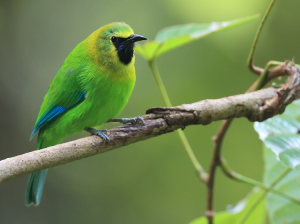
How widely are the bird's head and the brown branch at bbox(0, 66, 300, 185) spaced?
0.86m

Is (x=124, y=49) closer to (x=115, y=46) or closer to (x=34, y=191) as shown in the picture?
(x=115, y=46)

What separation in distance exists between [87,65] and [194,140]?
2656 mm

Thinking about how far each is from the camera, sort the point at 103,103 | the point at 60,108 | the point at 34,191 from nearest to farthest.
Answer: the point at 103,103, the point at 60,108, the point at 34,191

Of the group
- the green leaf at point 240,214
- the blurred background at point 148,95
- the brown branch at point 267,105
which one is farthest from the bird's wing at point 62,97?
the blurred background at point 148,95

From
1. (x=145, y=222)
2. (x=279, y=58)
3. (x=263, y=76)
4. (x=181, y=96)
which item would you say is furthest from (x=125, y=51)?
(x=145, y=222)

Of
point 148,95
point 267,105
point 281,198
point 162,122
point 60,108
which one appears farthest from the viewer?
point 148,95

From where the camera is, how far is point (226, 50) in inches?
181

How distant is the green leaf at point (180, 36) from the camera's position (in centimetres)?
177

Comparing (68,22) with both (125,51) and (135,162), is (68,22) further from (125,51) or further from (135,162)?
(125,51)

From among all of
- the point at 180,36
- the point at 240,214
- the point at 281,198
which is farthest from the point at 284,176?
the point at 180,36

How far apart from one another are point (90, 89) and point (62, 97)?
28 centimetres

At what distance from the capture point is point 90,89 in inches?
85.4

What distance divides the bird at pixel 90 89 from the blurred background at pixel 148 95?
83.8 inches

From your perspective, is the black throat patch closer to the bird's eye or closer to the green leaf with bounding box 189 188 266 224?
the bird's eye
